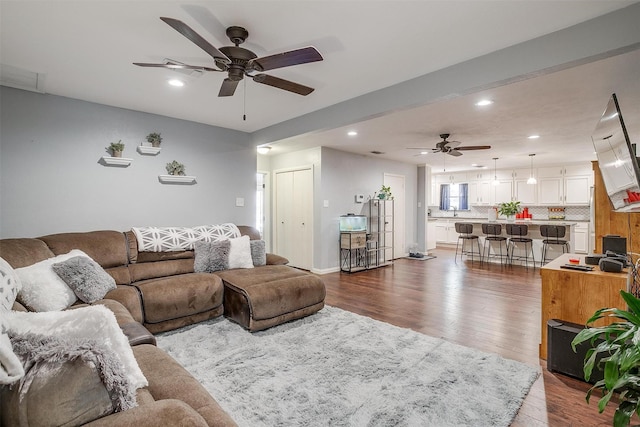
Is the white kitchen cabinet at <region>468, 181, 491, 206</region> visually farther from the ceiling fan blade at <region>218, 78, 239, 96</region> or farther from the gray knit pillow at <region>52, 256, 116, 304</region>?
the gray knit pillow at <region>52, 256, 116, 304</region>

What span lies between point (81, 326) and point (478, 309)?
3.90 metres

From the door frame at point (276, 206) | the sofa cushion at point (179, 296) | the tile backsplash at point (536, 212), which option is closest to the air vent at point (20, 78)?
the sofa cushion at point (179, 296)

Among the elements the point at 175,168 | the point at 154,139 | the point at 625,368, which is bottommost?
the point at 625,368

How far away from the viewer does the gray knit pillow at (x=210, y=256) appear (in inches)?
145

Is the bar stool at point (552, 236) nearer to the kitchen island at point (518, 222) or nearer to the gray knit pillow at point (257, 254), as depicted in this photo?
the kitchen island at point (518, 222)

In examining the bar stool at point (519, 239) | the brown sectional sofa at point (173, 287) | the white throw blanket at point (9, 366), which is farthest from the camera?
the bar stool at point (519, 239)

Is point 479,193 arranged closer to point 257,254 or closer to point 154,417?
point 257,254

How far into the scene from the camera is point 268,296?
10.1ft

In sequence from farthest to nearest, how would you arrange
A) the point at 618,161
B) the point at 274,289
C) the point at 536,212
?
the point at 536,212 < the point at 274,289 < the point at 618,161

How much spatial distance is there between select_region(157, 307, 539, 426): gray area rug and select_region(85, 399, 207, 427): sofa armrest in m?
0.96

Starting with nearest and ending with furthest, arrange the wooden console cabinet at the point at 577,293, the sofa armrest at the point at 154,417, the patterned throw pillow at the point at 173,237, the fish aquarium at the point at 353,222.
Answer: the sofa armrest at the point at 154,417
the wooden console cabinet at the point at 577,293
the patterned throw pillow at the point at 173,237
the fish aquarium at the point at 353,222

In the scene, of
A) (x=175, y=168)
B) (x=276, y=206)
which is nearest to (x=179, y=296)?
(x=175, y=168)

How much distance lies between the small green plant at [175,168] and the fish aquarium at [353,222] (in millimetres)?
2991

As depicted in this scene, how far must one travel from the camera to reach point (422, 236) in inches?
320
